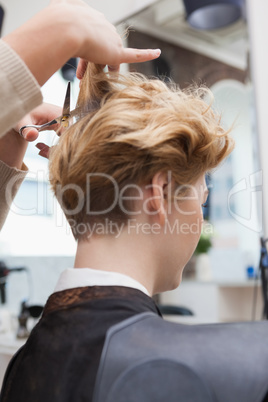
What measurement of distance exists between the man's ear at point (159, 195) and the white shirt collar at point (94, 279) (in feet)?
0.42

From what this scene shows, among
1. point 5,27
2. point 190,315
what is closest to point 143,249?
point 190,315

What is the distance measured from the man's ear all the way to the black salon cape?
152 millimetres

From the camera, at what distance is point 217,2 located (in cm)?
238

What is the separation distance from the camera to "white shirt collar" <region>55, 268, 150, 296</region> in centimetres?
79

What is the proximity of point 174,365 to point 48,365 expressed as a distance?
22cm

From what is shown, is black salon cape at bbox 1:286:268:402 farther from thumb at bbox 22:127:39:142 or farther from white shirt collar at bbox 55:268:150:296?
thumb at bbox 22:127:39:142

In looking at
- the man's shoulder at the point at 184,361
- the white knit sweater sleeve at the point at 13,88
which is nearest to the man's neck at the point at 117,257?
the man's shoulder at the point at 184,361

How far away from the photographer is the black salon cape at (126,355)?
648 mm

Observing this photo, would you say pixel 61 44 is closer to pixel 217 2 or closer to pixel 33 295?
pixel 217 2

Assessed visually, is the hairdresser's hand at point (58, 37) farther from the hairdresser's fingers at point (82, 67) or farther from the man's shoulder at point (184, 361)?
the man's shoulder at point (184, 361)

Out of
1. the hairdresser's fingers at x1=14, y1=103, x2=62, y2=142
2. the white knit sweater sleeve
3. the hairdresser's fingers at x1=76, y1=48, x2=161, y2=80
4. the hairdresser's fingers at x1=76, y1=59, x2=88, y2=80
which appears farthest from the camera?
the hairdresser's fingers at x1=14, y1=103, x2=62, y2=142

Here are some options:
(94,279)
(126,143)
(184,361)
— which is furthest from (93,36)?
Answer: (184,361)

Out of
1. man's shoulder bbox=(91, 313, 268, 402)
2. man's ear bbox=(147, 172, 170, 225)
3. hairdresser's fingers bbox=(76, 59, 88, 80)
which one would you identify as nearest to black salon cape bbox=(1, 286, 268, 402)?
man's shoulder bbox=(91, 313, 268, 402)

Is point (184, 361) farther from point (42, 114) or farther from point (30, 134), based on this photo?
point (42, 114)
